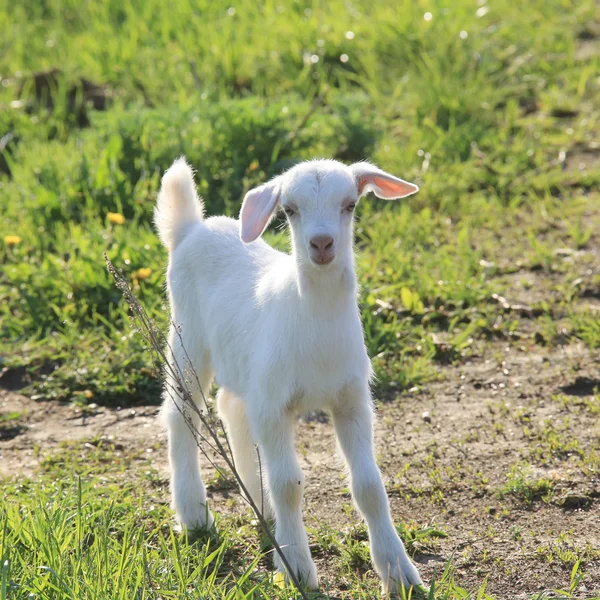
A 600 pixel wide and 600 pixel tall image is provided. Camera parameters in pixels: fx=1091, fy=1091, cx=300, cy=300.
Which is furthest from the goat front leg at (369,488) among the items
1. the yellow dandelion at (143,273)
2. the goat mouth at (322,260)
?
the yellow dandelion at (143,273)

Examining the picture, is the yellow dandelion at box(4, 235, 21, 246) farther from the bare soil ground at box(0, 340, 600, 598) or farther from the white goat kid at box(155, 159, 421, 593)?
the white goat kid at box(155, 159, 421, 593)

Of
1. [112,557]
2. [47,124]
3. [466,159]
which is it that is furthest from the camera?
[47,124]

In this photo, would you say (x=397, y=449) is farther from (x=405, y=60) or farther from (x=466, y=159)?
(x=405, y=60)

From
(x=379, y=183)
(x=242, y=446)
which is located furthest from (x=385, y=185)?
(x=242, y=446)

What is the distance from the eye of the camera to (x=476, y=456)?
458cm

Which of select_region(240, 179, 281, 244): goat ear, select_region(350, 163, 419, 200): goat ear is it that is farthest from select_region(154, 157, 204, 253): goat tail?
select_region(350, 163, 419, 200): goat ear

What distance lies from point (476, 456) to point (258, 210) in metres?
1.54

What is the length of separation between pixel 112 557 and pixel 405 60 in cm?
566

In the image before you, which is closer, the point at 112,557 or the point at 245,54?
the point at 112,557

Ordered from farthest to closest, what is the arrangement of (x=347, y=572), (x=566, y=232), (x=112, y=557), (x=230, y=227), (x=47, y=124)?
(x=47, y=124)
(x=566, y=232)
(x=230, y=227)
(x=347, y=572)
(x=112, y=557)

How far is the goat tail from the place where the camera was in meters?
4.55

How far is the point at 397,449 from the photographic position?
471cm

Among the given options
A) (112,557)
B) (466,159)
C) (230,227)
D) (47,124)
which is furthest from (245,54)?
(112,557)

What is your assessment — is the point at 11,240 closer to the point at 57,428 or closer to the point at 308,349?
the point at 57,428
